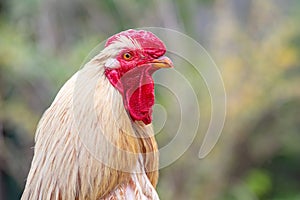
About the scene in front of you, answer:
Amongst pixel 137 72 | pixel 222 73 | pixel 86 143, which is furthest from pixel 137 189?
pixel 222 73

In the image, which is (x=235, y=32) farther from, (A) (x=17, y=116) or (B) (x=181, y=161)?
(A) (x=17, y=116)

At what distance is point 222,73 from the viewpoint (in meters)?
5.84

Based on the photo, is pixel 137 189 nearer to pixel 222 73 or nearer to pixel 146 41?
pixel 146 41

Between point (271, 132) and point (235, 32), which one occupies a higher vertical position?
point (235, 32)

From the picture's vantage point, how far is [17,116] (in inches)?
214

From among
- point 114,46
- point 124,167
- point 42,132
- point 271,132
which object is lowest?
point 124,167

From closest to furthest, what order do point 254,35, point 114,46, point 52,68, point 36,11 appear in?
1. point 114,46
2. point 52,68
3. point 36,11
4. point 254,35

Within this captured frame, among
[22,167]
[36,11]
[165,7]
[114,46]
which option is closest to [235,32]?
[165,7]

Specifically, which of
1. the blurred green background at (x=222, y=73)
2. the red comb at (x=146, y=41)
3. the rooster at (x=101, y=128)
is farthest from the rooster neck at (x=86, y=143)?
the blurred green background at (x=222, y=73)

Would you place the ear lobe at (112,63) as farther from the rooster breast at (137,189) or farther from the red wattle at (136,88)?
the rooster breast at (137,189)

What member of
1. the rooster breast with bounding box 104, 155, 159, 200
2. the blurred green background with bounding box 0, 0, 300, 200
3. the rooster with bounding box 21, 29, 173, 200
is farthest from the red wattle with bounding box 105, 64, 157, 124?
the blurred green background with bounding box 0, 0, 300, 200

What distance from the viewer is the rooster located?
196cm

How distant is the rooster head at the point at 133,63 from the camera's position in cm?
199

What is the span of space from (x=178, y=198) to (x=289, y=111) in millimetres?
1479
